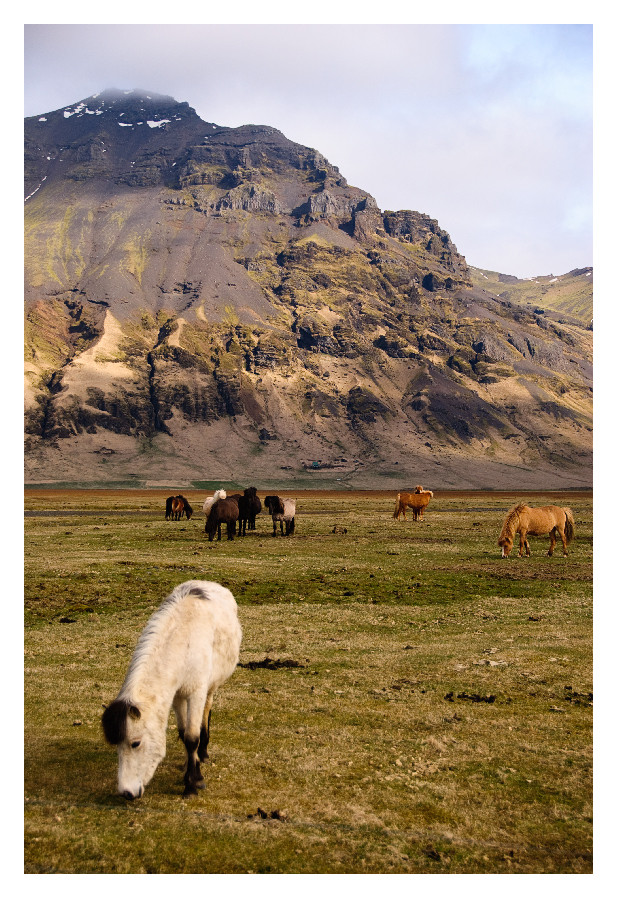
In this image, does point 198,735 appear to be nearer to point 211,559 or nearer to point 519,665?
point 519,665

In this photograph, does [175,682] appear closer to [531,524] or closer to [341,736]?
[341,736]

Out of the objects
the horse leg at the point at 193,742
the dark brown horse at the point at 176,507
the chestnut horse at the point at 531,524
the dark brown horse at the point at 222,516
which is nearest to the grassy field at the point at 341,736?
the horse leg at the point at 193,742

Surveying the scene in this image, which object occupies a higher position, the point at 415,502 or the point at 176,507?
the point at 415,502

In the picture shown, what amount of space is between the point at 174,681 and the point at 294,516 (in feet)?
130

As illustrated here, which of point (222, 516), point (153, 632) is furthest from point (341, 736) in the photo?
point (222, 516)

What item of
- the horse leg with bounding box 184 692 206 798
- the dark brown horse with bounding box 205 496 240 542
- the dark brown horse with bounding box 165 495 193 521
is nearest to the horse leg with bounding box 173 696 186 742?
the horse leg with bounding box 184 692 206 798

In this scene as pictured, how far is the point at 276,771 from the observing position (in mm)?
10148

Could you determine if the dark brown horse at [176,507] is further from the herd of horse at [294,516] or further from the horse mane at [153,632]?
the horse mane at [153,632]

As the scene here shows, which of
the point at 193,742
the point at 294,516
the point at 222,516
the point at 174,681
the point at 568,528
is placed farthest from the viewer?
the point at 294,516

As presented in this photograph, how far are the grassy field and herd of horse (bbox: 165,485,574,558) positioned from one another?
8.57m

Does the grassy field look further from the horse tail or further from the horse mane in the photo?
the horse tail

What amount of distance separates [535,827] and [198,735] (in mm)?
4364

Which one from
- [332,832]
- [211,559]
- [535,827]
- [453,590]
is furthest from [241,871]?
[211,559]

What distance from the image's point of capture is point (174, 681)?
9.12 m
